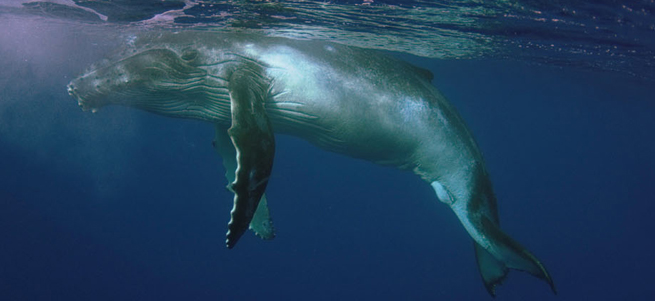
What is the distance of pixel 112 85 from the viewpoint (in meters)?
4.31

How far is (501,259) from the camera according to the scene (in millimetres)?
4715

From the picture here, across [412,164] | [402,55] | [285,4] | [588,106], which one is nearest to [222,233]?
[402,55]

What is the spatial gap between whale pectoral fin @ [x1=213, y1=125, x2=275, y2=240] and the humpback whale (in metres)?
0.68

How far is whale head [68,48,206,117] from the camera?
14.1 ft

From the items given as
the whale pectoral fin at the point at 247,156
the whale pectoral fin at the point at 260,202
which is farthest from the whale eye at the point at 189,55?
the whale pectoral fin at the point at 260,202

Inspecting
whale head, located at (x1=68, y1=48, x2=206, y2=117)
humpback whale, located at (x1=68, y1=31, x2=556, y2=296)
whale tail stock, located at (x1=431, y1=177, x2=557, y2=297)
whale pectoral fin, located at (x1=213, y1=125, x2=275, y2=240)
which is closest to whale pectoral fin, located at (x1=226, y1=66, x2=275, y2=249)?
humpback whale, located at (x1=68, y1=31, x2=556, y2=296)

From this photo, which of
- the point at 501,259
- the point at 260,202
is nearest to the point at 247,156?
the point at 260,202

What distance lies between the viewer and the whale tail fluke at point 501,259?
4293 mm

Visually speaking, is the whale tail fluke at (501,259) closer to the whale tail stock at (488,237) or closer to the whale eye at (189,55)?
the whale tail stock at (488,237)

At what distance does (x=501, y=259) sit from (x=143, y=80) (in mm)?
5060

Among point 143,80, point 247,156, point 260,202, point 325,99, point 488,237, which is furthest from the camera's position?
point 260,202

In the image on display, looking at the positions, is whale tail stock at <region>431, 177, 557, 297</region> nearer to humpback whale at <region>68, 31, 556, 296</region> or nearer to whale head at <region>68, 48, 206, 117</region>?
humpback whale at <region>68, 31, 556, 296</region>

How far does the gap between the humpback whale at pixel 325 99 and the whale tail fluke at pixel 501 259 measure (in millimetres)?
13

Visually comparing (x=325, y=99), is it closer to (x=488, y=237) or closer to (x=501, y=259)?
(x=488, y=237)
